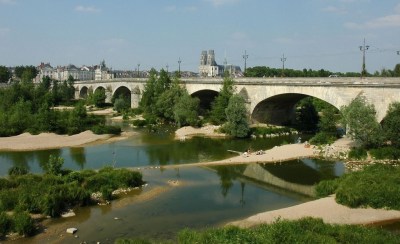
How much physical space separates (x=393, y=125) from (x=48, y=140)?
3757cm

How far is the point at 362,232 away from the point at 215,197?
431 inches

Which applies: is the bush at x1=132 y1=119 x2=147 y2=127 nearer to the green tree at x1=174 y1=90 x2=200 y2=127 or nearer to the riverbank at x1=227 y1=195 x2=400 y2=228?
the green tree at x1=174 y1=90 x2=200 y2=127

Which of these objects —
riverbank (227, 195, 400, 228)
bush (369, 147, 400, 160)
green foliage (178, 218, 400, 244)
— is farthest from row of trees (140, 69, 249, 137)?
green foliage (178, 218, 400, 244)

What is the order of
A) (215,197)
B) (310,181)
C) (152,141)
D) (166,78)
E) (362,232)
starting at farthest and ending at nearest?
(166,78)
(152,141)
(310,181)
(215,197)
(362,232)

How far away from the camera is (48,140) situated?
48.8 m

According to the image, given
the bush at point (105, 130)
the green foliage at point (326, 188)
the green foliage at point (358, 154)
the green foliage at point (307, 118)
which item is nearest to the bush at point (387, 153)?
the green foliage at point (358, 154)

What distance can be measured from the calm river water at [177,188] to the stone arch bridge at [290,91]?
298 inches

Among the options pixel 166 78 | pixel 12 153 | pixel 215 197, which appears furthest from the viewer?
pixel 166 78

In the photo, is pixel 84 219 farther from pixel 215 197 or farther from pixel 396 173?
pixel 396 173

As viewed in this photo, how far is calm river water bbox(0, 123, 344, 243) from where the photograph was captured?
22.5m

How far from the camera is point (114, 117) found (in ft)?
259

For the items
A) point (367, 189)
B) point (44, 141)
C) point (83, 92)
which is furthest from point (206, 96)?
point (83, 92)

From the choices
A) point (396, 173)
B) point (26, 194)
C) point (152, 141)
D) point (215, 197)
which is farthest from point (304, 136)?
point (26, 194)

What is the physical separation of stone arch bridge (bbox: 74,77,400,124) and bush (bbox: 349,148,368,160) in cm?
441
